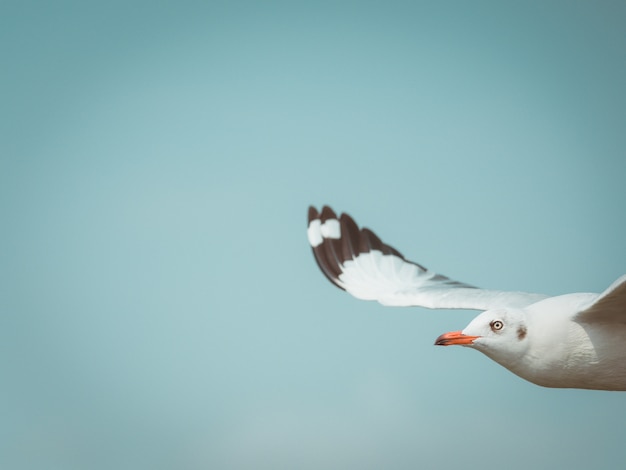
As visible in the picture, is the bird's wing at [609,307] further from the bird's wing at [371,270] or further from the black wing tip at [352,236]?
the black wing tip at [352,236]

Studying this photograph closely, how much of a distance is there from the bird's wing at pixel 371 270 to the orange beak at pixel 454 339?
128 centimetres

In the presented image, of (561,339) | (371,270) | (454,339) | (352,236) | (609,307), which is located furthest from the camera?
(352,236)

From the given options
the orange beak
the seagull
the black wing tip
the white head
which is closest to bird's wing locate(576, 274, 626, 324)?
the seagull

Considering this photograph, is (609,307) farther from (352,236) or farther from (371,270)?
(352,236)

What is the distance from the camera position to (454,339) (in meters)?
4.61

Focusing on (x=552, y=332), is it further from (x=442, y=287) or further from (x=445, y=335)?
(x=442, y=287)

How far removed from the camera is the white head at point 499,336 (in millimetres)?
4516

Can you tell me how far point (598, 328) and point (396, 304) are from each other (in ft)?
6.81

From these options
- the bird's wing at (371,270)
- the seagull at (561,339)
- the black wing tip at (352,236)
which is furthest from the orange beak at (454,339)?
the black wing tip at (352,236)

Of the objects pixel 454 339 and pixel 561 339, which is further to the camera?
pixel 454 339

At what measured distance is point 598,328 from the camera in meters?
4.48

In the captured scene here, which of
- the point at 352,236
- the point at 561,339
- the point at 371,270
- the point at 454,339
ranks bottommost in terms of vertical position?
the point at 561,339

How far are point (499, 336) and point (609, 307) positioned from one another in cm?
53

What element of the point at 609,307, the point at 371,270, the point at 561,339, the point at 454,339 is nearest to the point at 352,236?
the point at 371,270
